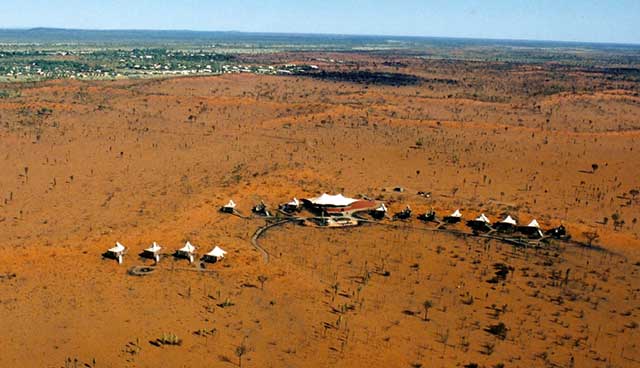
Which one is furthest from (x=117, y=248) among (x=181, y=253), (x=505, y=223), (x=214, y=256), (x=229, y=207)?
(x=505, y=223)

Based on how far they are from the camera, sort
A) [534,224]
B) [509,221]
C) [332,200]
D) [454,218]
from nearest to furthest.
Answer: [534,224], [509,221], [454,218], [332,200]

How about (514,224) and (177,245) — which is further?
(514,224)

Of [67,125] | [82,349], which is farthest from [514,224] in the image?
[67,125]

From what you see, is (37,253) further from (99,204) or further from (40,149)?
(40,149)

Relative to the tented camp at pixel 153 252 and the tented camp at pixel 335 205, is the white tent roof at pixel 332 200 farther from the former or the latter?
the tented camp at pixel 153 252

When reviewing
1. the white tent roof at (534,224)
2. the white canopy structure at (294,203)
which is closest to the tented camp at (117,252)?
the white canopy structure at (294,203)

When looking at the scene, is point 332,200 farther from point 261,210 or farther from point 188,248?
point 188,248
